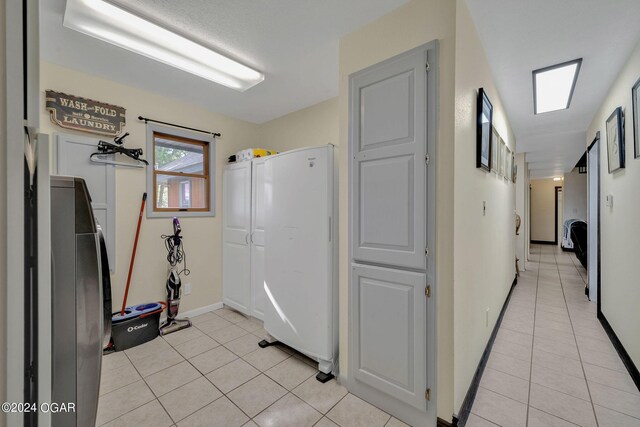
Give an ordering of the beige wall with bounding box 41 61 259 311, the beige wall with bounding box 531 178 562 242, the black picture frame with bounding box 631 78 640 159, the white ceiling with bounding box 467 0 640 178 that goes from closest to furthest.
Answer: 1. the white ceiling with bounding box 467 0 640 178
2. the black picture frame with bounding box 631 78 640 159
3. the beige wall with bounding box 41 61 259 311
4. the beige wall with bounding box 531 178 562 242

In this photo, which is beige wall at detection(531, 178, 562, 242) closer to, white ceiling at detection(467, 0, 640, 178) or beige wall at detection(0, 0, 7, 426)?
white ceiling at detection(467, 0, 640, 178)

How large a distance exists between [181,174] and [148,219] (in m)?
0.67

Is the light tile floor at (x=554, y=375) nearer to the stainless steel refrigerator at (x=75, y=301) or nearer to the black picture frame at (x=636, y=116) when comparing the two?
the black picture frame at (x=636, y=116)

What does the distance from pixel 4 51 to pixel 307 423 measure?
2.05 m

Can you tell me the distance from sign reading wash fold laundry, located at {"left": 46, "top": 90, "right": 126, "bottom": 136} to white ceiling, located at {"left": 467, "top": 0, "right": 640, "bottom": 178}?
3.18 meters

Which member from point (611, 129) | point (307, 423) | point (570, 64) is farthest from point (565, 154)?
point (307, 423)

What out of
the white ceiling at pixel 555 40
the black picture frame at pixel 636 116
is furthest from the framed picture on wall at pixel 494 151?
the black picture frame at pixel 636 116

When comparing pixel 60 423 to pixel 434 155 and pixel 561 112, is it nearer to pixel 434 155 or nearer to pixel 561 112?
pixel 434 155

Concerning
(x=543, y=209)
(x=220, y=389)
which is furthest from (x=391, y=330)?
(x=543, y=209)

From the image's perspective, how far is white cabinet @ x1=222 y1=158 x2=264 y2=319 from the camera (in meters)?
3.01

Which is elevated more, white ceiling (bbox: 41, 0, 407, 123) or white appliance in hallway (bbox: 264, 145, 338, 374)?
white ceiling (bbox: 41, 0, 407, 123)

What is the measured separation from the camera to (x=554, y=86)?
102 inches

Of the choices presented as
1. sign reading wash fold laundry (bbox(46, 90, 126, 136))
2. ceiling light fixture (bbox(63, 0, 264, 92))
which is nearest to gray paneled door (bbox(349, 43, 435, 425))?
ceiling light fixture (bbox(63, 0, 264, 92))

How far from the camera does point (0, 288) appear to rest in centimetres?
59
